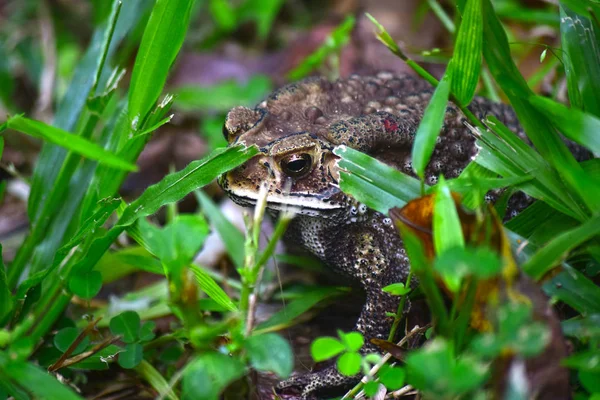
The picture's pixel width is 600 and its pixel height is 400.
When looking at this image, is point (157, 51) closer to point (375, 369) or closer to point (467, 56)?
point (467, 56)

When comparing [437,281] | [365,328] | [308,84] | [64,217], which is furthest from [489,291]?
[64,217]

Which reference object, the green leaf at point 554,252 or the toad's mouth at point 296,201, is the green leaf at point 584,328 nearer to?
the green leaf at point 554,252

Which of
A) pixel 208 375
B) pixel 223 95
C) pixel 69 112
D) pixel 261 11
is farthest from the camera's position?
pixel 261 11

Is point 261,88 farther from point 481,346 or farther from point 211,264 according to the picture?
point 481,346

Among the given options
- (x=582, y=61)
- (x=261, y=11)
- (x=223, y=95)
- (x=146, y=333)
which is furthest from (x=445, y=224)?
(x=261, y=11)

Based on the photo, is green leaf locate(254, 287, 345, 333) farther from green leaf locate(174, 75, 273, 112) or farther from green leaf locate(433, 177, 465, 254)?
green leaf locate(174, 75, 273, 112)

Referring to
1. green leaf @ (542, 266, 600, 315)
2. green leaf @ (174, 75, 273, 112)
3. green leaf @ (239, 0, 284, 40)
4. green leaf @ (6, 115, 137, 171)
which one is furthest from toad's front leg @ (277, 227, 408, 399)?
green leaf @ (239, 0, 284, 40)

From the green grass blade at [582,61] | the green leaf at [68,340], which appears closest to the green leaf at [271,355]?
the green leaf at [68,340]
